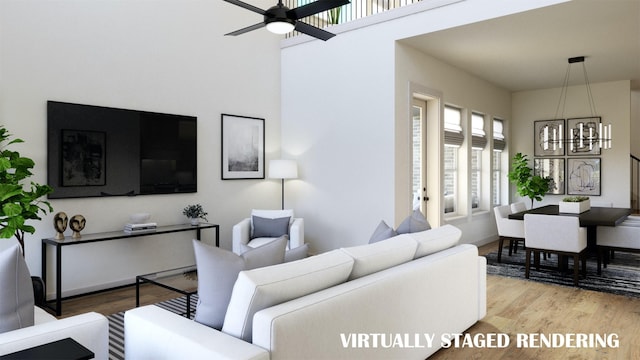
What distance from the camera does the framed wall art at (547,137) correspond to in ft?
26.2

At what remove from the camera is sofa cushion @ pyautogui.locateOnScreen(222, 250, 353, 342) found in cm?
183

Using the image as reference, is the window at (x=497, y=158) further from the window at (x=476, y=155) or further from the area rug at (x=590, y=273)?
the area rug at (x=590, y=273)

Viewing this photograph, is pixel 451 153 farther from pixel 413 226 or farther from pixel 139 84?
pixel 139 84

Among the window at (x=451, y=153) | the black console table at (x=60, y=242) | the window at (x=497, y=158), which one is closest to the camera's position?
the black console table at (x=60, y=242)

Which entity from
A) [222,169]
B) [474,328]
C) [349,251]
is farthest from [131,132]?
[474,328]

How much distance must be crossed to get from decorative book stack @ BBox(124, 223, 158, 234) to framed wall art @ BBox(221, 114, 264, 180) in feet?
4.32

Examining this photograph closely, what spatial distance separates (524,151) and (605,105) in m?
1.53

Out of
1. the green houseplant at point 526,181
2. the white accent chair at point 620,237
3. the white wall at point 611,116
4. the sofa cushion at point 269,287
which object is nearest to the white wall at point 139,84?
the sofa cushion at point 269,287

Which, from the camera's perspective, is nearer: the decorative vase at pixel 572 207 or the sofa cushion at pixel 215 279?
the sofa cushion at pixel 215 279

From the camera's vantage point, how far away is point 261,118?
6117mm

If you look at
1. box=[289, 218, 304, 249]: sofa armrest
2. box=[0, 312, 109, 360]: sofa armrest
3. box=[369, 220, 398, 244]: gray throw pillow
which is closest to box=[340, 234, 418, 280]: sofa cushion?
box=[369, 220, 398, 244]: gray throw pillow

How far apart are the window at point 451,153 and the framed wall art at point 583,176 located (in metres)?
2.58

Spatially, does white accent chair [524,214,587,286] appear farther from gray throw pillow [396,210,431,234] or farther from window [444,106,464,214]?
gray throw pillow [396,210,431,234]

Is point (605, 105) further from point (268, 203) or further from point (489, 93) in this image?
point (268, 203)
